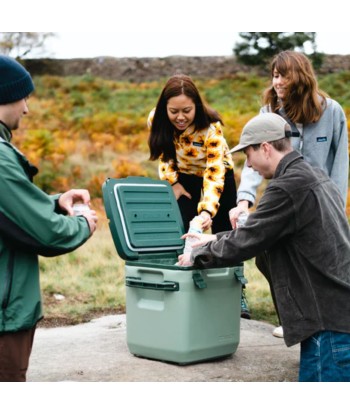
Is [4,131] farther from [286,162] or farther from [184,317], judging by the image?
[184,317]

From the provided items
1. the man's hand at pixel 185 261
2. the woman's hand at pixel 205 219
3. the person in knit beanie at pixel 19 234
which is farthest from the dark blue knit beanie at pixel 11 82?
the woman's hand at pixel 205 219

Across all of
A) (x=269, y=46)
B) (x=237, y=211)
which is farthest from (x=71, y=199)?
(x=269, y=46)

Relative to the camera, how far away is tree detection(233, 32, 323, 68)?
1163 cm

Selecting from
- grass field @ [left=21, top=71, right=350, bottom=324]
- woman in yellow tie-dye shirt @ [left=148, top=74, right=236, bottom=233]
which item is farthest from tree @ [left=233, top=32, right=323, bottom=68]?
woman in yellow tie-dye shirt @ [left=148, top=74, right=236, bottom=233]

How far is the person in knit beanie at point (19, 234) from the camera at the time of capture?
8.76 ft

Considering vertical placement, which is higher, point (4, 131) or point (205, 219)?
point (4, 131)

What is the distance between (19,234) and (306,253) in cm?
127

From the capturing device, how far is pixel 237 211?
3984 millimetres

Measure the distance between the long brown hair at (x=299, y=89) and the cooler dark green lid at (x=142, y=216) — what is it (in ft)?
2.98

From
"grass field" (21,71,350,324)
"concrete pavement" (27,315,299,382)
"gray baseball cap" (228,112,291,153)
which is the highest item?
"gray baseball cap" (228,112,291,153)

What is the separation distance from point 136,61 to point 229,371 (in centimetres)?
1155

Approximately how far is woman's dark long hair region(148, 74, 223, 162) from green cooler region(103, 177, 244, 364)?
0.41m

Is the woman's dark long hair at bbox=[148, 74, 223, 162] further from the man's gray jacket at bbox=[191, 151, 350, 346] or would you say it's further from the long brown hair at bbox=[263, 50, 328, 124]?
the man's gray jacket at bbox=[191, 151, 350, 346]

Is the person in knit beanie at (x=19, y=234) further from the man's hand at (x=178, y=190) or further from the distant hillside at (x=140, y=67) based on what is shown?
the distant hillside at (x=140, y=67)
